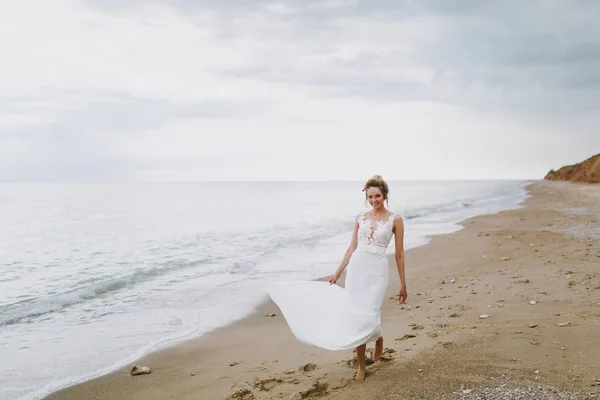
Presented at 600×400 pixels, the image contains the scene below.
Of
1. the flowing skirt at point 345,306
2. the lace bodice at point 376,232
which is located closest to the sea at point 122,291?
the flowing skirt at point 345,306

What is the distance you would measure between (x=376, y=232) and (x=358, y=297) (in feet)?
2.51

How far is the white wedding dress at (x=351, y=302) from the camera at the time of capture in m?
5.22

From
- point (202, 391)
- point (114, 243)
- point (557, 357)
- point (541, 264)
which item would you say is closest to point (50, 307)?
point (202, 391)

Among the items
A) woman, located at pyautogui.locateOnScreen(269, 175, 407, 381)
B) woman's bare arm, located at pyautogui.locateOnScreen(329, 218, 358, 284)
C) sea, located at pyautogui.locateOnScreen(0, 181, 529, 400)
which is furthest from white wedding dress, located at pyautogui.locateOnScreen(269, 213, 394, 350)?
sea, located at pyautogui.locateOnScreen(0, 181, 529, 400)

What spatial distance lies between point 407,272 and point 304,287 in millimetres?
7495

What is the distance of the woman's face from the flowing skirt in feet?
1.63

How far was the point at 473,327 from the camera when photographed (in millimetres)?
6578

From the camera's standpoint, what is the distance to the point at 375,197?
547cm

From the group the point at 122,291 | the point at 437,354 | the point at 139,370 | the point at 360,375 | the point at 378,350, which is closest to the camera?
the point at 360,375

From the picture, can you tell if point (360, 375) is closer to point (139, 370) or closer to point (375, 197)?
point (375, 197)

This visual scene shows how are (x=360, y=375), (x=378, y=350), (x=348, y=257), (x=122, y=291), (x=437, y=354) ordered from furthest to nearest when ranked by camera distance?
1. (x=122, y=291)
2. (x=348, y=257)
3. (x=378, y=350)
4. (x=437, y=354)
5. (x=360, y=375)

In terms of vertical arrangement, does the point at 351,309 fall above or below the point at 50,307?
above

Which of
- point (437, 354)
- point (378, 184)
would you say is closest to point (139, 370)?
point (437, 354)

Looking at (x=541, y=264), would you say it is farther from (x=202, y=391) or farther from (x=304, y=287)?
(x=202, y=391)
